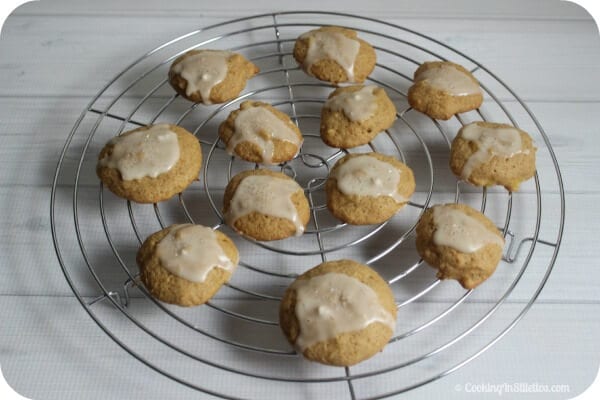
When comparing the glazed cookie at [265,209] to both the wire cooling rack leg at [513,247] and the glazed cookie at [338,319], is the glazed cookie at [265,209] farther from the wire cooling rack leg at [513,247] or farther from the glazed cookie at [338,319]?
the wire cooling rack leg at [513,247]

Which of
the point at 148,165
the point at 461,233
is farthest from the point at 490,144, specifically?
the point at 148,165

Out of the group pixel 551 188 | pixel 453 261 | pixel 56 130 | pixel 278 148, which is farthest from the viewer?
pixel 56 130

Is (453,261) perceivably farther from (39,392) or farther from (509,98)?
(39,392)

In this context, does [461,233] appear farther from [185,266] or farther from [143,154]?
[143,154]

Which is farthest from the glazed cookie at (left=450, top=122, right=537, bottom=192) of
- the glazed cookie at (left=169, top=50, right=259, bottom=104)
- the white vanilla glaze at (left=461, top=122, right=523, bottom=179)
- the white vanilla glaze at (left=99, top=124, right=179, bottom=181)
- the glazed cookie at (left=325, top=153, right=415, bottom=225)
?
the white vanilla glaze at (left=99, top=124, right=179, bottom=181)

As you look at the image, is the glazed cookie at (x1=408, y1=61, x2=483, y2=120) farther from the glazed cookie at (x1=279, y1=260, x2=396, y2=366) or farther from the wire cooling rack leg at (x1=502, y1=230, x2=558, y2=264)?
the glazed cookie at (x1=279, y1=260, x2=396, y2=366)

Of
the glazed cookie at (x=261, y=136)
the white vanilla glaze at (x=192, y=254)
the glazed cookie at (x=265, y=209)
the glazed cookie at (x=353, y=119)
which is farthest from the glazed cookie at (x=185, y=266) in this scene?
the glazed cookie at (x=353, y=119)

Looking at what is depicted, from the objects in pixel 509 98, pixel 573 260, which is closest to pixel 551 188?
pixel 573 260
